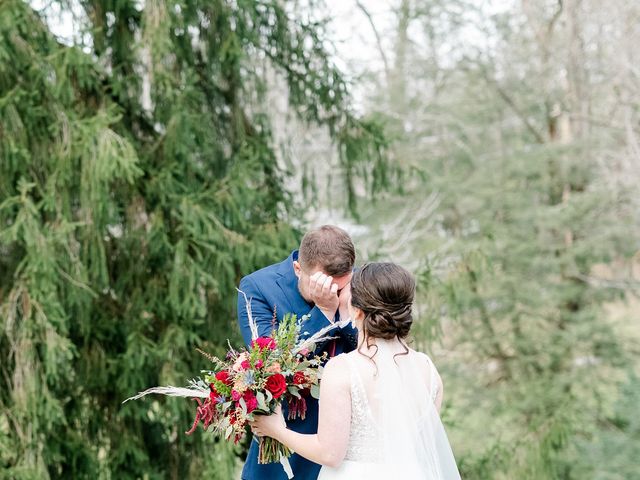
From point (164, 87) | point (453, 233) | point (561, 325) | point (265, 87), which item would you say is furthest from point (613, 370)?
point (164, 87)

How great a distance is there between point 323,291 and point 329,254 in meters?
0.13

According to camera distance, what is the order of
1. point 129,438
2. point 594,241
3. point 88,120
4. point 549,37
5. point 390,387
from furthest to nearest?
point 549,37 → point 594,241 → point 129,438 → point 88,120 → point 390,387

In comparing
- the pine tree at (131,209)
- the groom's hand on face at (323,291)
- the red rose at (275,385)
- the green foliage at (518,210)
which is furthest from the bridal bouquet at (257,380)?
the green foliage at (518,210)

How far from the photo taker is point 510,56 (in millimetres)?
14992

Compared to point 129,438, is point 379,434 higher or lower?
higher

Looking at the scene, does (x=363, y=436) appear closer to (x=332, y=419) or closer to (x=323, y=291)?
(x=332, y=419)

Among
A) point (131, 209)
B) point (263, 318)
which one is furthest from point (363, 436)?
point (131, 209)

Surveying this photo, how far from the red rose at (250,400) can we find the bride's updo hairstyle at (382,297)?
41cm

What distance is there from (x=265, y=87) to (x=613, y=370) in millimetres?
8940

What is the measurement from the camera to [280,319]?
10.0 feet

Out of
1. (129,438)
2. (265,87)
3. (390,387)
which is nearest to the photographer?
(390,387)

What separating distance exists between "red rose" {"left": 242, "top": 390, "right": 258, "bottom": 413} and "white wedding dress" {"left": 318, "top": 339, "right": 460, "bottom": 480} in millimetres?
308

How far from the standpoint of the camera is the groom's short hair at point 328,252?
2.84 m

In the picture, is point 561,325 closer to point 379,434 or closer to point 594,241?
point 594,241
